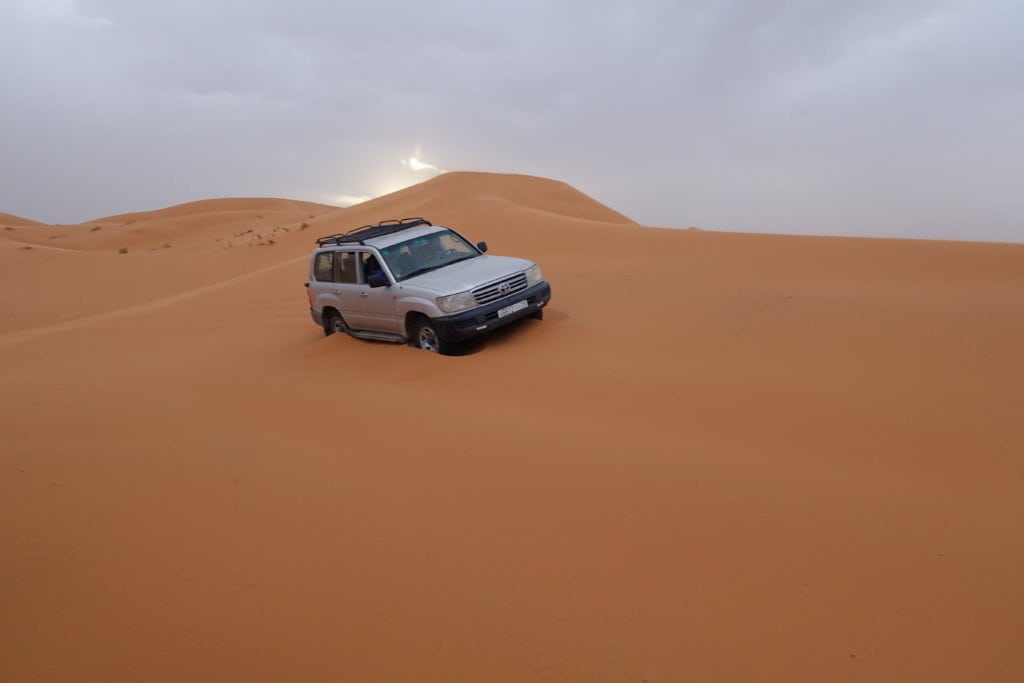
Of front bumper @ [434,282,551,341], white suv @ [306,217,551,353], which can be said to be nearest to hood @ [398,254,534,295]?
white suv @ [306,217,551,353]

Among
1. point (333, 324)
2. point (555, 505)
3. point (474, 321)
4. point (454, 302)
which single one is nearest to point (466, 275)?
point (454, 302)

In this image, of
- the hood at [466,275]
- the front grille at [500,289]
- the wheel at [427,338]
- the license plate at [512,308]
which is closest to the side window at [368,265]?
the hood at [466,275]

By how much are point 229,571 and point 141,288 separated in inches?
928

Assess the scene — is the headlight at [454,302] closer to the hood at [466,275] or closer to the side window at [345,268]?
the hood at [466,275]

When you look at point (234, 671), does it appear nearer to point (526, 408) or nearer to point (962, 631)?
point (962, 631)

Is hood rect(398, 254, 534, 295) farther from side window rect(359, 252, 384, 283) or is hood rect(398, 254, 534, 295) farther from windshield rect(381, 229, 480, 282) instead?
side window rect(359, 252, 384, 283)

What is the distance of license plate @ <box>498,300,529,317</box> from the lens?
848 centimetres

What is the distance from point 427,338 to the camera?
8.75m

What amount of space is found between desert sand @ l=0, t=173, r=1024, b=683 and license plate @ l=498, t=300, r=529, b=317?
42cm

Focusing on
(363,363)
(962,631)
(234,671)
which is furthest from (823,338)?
(234,671)

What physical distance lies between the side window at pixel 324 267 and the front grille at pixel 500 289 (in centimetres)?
302

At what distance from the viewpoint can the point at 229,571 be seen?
3750 millimetres

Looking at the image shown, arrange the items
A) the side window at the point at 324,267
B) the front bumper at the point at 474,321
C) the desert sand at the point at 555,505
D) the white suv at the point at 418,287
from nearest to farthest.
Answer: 1. the desert sand at the point at 555,505
2. the front bumper at the point at 474,321
3. the white suv at the point at 418,287
4. the side window at the point at 324,267

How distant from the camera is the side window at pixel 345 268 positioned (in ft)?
32.1
